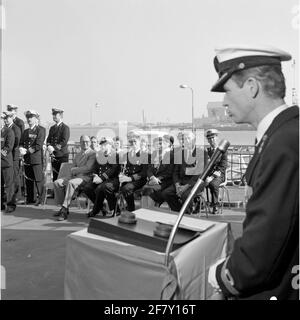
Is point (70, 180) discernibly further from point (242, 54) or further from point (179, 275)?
point (242, 54)

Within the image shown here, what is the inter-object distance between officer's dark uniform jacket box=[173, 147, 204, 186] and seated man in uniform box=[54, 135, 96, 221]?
1.54 m

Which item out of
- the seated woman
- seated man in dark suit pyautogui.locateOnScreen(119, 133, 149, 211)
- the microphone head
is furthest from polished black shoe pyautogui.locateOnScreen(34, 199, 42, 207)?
the microphone head

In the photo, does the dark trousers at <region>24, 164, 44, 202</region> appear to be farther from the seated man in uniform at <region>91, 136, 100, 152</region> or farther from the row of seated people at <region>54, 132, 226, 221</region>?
the seated man in uniform at <region>91, 136, 100, 152</region>

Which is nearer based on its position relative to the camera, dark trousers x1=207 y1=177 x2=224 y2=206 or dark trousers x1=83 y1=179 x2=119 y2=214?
dark trousers x1=83 y1=179 x2=119 y2=214

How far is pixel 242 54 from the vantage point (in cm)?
162

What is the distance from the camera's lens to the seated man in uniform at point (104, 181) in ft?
22.5

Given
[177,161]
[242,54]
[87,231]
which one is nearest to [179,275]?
[87,231]

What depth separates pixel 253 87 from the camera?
152cm

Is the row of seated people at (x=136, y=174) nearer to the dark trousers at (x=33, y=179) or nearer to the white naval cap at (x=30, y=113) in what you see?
the dark trousers at (x=33, y=179)

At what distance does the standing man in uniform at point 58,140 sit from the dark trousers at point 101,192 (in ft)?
4.87

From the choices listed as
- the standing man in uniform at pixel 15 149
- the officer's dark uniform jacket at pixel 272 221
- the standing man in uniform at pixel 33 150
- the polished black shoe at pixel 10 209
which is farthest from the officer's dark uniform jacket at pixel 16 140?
the officer's dark uniform jacket at pixel 272 221

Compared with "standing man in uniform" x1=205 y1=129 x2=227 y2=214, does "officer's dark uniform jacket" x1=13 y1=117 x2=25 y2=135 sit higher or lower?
higher

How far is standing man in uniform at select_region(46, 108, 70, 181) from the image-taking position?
27.0 ft
